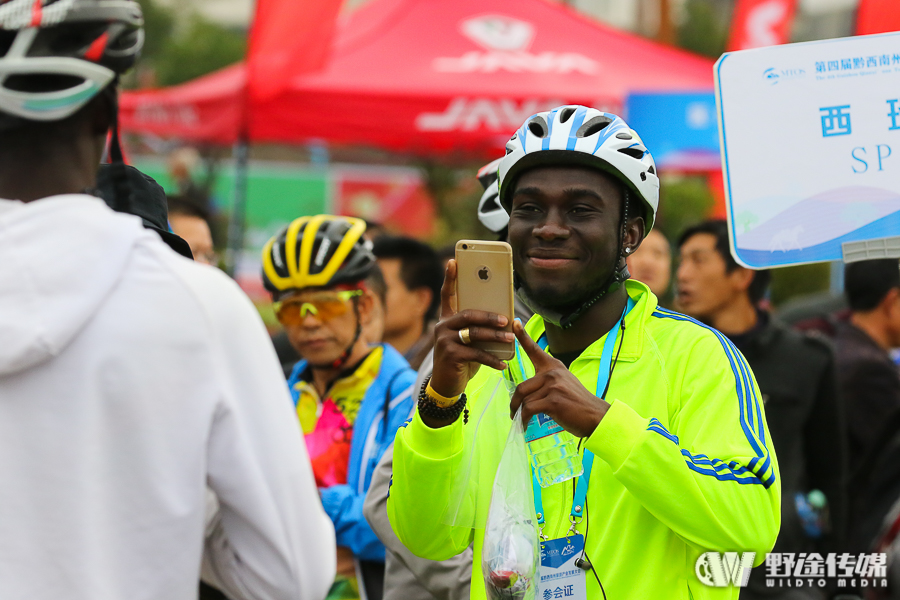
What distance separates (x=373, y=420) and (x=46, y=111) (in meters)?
2.42

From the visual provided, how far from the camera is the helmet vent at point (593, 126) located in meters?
2.74

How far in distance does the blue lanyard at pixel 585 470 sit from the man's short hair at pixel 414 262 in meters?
3.37

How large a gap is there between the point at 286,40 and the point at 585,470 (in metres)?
6.91

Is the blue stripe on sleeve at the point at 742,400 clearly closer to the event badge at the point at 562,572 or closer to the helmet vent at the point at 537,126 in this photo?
the event badge at the point at 562,572

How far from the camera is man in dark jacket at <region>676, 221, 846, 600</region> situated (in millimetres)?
5059

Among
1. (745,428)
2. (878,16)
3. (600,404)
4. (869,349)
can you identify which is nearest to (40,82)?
(600,404)

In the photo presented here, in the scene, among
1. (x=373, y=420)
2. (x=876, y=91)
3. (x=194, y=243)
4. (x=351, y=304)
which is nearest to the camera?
(x=876, y=91)

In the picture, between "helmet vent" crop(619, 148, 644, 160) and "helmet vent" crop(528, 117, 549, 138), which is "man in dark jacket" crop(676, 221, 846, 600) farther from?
"helmet vent" crop(528, 117, 549, 138)

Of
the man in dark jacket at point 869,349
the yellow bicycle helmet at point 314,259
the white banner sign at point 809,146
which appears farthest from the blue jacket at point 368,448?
the man in dark jacket at point 869,349

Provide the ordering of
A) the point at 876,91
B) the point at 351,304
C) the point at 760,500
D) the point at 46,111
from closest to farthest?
the point at 46,111 < the point at 760,500 < the point at 876,91 < the point at 351,304

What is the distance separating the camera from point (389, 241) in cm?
615

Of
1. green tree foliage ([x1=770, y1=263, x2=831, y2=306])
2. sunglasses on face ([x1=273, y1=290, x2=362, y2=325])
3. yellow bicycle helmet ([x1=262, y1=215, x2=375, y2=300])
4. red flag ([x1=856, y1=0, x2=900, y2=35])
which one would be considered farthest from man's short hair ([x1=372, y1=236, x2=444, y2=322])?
green tree foliage ([x1=770, y1=263, x2=831, y2=306])

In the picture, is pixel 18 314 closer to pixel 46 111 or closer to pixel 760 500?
pixel 46 111

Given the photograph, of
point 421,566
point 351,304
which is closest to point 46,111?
point 421,566
